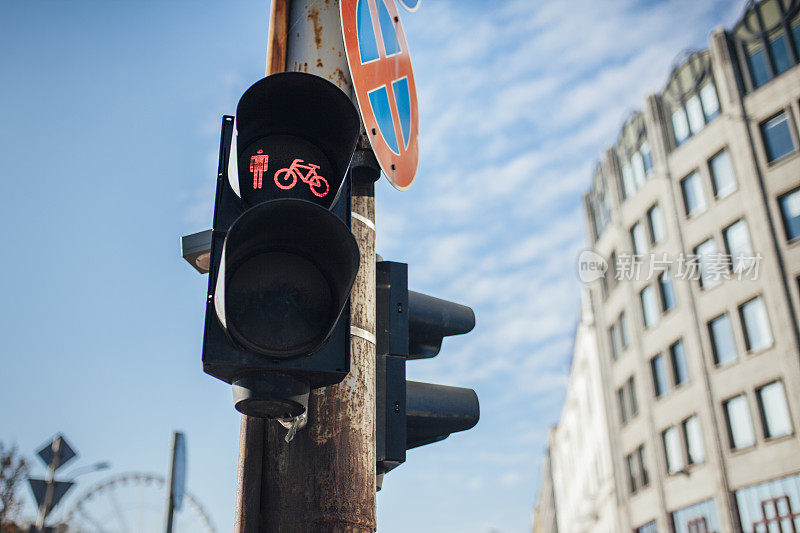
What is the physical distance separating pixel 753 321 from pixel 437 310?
27.9 meters

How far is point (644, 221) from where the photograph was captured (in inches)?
1388

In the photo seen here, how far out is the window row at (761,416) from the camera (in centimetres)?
2575

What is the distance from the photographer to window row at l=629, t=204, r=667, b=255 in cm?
3428

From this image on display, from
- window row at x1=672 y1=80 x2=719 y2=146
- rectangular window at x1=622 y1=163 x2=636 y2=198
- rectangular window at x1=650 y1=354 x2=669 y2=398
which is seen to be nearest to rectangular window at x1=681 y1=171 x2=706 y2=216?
window row at x1=672 y1=80 x2=719 y2=146

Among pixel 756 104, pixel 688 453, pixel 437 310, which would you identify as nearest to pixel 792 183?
pixel 756 104

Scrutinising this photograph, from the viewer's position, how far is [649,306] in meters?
34.9

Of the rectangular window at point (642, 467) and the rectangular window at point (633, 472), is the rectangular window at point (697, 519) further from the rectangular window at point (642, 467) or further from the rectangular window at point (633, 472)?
the rectangular window at point (633, 472)

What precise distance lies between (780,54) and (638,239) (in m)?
10.4

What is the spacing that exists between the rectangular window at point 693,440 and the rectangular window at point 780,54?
14313mm

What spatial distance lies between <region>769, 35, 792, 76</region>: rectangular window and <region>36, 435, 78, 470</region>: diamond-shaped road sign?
2903cm

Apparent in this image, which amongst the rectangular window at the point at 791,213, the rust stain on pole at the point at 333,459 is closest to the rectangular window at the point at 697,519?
the rectangular window at the point at 791,213

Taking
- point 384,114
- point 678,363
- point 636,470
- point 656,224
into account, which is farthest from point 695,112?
point 384,114

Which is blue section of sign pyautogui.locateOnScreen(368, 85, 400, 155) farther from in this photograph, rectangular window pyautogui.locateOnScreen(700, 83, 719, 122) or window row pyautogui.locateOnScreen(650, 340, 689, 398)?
rectangular window pyautogui.locateOnScreen(700, 83, 719, 122)

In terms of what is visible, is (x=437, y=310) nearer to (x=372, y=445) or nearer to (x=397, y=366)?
(x=397, y=366)
